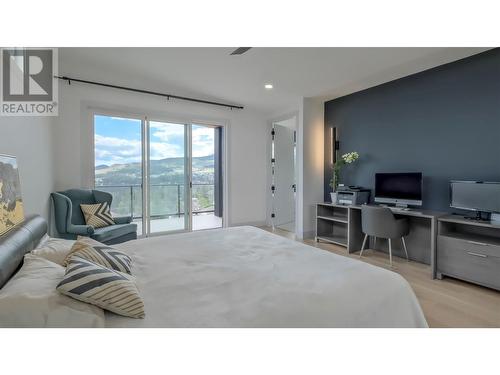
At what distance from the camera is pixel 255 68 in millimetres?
3621

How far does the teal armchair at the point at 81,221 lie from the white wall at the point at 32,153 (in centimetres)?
16

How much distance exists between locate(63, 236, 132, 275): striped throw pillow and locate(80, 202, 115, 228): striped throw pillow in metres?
2.07

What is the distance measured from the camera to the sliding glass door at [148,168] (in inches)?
166

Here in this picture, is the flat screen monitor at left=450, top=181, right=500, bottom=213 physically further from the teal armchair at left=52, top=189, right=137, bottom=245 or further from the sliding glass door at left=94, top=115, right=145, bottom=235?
the sliding glass door at left=94, top=115, right=145, bottom=235

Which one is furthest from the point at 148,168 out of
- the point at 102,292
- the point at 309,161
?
the point at 102,292

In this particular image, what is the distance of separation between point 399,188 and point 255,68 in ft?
8.59

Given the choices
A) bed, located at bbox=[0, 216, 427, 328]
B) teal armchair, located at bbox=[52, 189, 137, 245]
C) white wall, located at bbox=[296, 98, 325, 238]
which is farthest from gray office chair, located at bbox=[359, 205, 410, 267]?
teal armchair, located at bbox=[52, 189, 137, 245]

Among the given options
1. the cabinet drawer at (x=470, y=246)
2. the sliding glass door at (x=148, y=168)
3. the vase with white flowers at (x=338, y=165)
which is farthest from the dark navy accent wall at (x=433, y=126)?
the sliding glass door at (x=148, y=168)

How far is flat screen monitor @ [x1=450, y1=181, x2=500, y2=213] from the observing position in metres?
2.65

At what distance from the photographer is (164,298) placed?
125 centimetres

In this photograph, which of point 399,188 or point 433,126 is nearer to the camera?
point 433,126

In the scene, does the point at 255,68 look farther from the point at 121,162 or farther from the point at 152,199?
the point at 152,199

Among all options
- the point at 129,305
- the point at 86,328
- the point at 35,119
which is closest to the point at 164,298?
the point at 129,305

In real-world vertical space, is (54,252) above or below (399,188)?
below
